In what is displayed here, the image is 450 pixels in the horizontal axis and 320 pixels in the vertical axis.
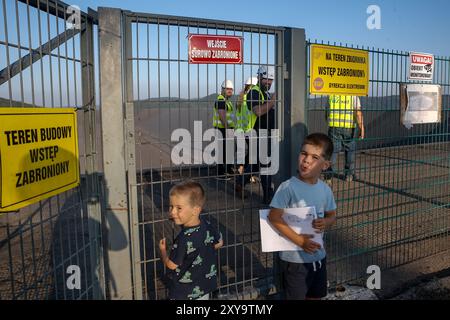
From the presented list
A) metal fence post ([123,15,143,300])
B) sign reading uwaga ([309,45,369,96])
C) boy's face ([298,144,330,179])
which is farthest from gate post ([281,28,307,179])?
metal fence post ([123,15,143,300])

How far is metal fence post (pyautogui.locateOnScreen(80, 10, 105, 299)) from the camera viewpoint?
2.66 meters

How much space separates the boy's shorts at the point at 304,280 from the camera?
9.23 ft

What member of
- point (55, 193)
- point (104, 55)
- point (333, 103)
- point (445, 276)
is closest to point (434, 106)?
point (333, 103)

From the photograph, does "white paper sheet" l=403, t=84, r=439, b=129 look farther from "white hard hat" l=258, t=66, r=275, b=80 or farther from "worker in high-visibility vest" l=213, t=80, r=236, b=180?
"worker in high-visibility vest" l=213, t=80, r=236, b=180

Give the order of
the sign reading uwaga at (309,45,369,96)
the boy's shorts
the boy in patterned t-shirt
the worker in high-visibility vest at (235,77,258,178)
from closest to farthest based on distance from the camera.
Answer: the boy in patterned t-shirt
the boy's shorts
the worker in high-visibility vest at (235,77,258,178)
the sign reading uwaga at (309,45,369,96)

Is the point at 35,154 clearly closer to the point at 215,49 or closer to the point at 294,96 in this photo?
the point at 215,49

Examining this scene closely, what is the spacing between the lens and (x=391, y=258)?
14.8ft

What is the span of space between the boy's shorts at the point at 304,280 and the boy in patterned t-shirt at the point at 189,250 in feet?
1.91

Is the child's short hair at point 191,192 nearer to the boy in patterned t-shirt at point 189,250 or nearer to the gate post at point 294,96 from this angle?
the boy in patterned t-shirt at point 189,250

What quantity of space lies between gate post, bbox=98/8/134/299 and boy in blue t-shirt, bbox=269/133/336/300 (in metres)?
1.06

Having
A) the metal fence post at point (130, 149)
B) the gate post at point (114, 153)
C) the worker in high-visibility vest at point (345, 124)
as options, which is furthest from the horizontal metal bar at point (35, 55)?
the worker in high-visibility vest at point (345, 124)

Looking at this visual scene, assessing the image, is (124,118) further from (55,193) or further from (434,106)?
(434,106)

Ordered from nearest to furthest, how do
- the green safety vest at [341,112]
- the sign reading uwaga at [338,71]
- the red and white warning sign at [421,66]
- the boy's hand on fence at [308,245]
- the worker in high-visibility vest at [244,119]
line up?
the boy's hand on fence at [308,245] → the worker in high-visibility vest at [244,119] → the sign reading uwaga at [338,71] → the green safety vest at [341,112] → the red and white warning sign at [421,66]
